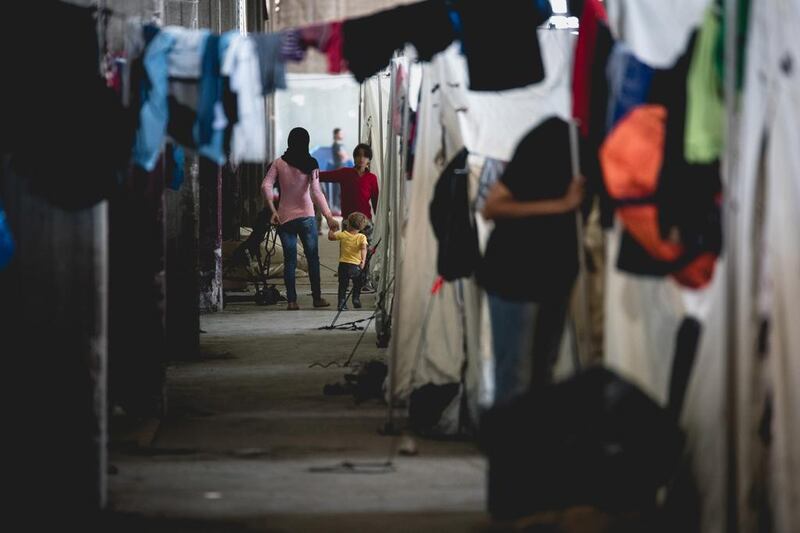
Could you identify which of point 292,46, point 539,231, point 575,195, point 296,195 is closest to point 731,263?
point 575,195

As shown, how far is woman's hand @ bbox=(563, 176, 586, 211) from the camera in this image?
7.31 m

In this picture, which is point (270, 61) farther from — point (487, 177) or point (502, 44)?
point (487, 177)

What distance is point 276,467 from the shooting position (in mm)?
9023

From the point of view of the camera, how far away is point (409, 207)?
1106 cm

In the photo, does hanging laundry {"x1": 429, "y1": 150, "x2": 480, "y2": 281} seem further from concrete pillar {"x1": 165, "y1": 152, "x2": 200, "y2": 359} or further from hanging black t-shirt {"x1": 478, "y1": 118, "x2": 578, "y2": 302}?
concrete pillar {"x1": 165, "y1": 152, "x2": 200, "y2": 359}

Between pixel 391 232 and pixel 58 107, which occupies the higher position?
pixel 58 107

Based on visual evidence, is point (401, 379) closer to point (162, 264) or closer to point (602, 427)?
point (162, 264)

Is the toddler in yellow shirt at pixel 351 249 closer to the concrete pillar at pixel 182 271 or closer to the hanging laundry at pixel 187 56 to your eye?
the concrete pillar at pixel 182 271

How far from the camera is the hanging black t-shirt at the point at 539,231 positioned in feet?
24.2

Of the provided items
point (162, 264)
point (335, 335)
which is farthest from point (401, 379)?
point (335, 335)

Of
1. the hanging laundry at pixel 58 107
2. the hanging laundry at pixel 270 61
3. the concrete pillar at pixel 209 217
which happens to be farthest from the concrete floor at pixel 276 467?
the concrete pillar at pixel 209 217

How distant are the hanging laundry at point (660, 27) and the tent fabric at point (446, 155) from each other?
2213mm

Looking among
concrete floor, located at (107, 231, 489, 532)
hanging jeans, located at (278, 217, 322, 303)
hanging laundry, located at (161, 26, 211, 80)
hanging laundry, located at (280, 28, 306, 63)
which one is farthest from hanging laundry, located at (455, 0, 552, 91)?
hanging jeans, located at (278, 217, 322, 303)

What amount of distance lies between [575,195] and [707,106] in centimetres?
94
